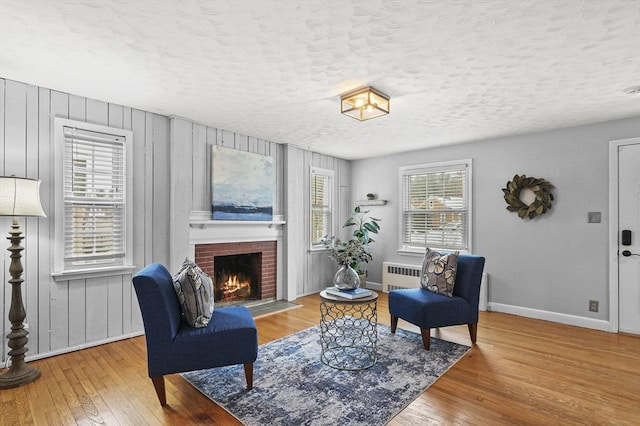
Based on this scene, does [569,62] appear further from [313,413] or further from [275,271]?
[275,271]

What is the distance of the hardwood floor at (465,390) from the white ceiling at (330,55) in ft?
8.02

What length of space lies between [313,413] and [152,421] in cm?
102

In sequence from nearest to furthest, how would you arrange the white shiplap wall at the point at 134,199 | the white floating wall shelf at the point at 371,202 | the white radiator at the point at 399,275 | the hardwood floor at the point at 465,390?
the hardwood floor at the point at 465,390, the white shiplap wall at the point at 134,199, the white radiator at the point at 399,275, the white floating wall shelf at the point at 371,202

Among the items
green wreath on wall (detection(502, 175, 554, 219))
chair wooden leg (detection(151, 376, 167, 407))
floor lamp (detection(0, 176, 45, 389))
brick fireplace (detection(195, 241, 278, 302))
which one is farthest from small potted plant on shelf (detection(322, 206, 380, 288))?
floor lamp (detection(0, 176, 45, 389))

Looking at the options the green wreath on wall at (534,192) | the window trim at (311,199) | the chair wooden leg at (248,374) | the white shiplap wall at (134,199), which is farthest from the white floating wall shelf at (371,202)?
the chair wooden leg at (248,374)

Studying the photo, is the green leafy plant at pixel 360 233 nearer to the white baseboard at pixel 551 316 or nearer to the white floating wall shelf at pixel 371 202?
the white floating wall shelf at pixel 371 202

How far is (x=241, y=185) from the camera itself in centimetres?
448

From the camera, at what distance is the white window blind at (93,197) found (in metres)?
3.14

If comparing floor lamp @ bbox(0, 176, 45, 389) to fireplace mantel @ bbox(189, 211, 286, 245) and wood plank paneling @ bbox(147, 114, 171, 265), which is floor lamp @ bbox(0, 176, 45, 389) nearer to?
wood plank paneling @ bbox(147, 114, 171, 265)

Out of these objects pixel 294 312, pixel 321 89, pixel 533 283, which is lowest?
pixel 294 312

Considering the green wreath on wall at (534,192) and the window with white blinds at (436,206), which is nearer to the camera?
the green wreath on wall at (534,192)

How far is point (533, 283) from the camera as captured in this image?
4324 mm

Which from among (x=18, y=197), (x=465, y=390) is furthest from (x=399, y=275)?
(x=18, y=197)

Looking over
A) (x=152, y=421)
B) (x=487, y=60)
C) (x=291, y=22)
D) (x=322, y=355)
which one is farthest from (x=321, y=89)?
(x=152, y=421)
